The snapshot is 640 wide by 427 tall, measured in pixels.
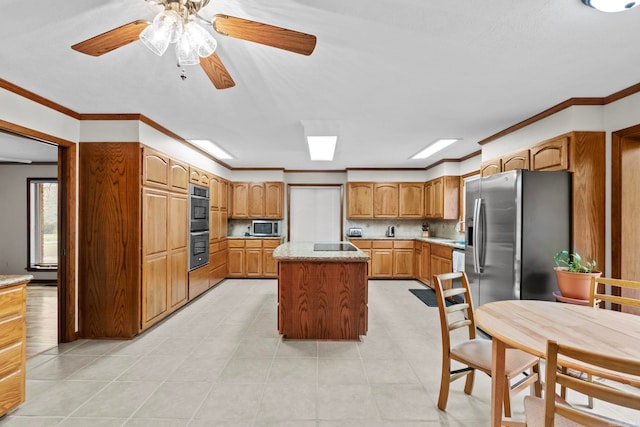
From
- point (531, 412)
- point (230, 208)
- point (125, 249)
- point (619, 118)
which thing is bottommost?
point (531, 412)

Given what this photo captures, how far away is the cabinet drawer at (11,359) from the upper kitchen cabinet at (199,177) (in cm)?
276

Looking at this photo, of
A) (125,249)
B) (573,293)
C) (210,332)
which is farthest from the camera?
(210,332)

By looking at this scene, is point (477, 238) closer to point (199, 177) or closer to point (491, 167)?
point (491, 167)

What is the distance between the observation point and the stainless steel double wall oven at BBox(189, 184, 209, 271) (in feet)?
14.3

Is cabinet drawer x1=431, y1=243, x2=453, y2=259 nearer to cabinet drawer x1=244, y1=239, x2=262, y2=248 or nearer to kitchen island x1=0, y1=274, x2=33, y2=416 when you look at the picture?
cabinet drawer x1=244, y1=239, x2=262, y2=248

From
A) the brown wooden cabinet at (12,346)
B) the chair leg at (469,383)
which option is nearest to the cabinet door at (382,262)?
the chair leg at (469,383)

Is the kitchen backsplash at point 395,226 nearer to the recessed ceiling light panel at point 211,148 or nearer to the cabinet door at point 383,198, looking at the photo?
the cabinet door at point 383,198

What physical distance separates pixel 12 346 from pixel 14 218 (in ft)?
17.1

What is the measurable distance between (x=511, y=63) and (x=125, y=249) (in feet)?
12.3

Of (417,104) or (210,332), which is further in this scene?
(210,332)

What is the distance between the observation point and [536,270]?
110 inches

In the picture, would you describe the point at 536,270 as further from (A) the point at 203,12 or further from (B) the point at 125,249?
(B) the point at 125,249

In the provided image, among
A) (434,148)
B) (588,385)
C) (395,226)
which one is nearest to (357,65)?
(588,385)

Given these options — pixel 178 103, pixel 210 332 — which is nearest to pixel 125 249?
pixel 210 332
